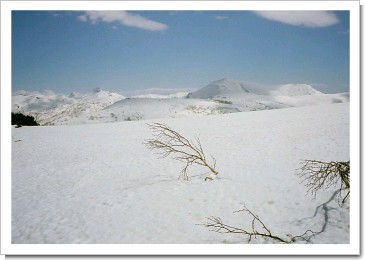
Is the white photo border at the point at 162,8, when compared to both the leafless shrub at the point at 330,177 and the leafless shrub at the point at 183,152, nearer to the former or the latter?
the leafless shrub at the point at 330,177

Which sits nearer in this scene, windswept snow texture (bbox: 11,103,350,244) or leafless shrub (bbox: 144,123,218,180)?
windswept snow texture (bbox: 11,103,350,244)

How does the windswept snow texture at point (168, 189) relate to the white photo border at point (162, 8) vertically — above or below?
below

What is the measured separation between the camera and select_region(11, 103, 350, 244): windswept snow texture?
423 centimetres

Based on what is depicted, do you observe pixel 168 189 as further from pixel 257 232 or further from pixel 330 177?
pixel 330 177

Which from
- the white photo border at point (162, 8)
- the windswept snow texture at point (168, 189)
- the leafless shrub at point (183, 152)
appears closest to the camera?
the windswept snow texture at point (168, 189)

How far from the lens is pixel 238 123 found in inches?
462

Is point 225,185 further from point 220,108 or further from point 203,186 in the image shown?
point 220,108

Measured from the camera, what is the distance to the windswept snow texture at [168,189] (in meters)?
4.23

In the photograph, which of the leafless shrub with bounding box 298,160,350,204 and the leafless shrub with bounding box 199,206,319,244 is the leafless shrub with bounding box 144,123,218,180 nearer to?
the leafless shrub with bounding box 199,206,319,244

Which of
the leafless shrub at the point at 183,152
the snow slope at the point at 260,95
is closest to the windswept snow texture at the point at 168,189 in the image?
the leafless shrub at the point at 183,152

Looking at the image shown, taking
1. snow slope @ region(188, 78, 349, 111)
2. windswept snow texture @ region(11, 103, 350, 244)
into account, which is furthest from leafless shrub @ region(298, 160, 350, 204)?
snow slope @ region(188, 78, 349, 111)

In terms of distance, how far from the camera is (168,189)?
571 centimetres

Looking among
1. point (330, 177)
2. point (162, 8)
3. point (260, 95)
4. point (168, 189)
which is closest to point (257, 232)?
point (330, 177)
